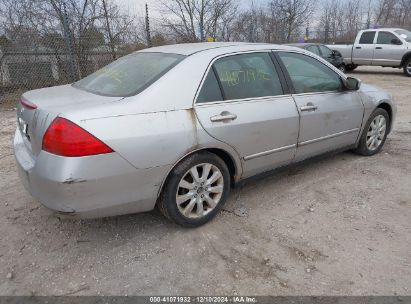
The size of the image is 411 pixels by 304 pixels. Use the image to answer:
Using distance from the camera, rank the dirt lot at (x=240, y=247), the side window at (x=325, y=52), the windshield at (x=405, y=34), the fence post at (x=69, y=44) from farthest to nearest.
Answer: the windshield at (x=405, y=34), the side window at (x=325, y=52), the fence post at (x=69, y=44), the dirt lot at (x=240, y=247)

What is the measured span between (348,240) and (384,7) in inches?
1470

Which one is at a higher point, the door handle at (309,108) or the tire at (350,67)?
the door handle at (309,108)

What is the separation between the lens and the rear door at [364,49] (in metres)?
14.9

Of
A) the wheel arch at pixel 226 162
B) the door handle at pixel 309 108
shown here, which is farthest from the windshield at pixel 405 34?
the wheel arch at pixel 226 162

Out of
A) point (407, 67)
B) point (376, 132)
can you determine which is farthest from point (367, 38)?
point (376, 132)

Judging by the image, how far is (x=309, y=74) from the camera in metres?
4.05

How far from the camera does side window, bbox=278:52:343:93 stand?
385 cm

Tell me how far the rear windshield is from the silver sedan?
0.05 feet

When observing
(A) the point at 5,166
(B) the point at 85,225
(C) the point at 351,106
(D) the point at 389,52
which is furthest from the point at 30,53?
(D) the point at 389,52

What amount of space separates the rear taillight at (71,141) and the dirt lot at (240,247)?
3.05ft

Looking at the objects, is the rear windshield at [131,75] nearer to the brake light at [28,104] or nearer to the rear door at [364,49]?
the brake light at [28,104]

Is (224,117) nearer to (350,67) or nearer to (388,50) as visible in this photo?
(388,50)

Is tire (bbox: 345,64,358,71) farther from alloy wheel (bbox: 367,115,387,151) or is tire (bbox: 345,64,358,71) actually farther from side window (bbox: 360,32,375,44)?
alloy wheel (bbox: 367,115,387,151)

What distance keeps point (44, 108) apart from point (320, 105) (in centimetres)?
273
